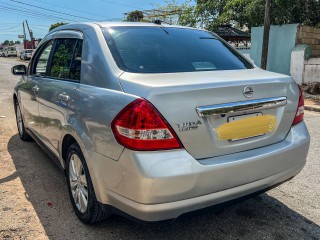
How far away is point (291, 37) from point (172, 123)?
11610 millimetres

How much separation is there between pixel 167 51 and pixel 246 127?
39.0 inches

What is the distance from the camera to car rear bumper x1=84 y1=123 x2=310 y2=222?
2150 millimetres

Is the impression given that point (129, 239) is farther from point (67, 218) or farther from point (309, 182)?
point (309, 182)

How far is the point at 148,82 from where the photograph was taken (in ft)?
7.72

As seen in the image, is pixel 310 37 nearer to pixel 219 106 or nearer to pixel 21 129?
pixel 21 129

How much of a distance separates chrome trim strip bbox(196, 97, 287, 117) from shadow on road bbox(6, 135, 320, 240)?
1.03 m

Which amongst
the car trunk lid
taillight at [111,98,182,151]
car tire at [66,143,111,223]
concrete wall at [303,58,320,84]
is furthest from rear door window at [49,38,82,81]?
concrete wall at [303,58,320,84]

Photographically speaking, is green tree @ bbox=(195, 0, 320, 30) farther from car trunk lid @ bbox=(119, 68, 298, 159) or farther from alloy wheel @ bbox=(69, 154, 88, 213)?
alloy wheel @ bbox=(69, 154, 88, 213)

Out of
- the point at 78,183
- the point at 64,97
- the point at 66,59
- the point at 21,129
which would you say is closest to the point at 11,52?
the point at 21,129

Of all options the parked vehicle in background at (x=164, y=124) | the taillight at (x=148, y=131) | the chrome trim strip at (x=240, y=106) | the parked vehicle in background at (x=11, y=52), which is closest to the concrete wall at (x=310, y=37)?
the parked vehicle in background at (x=164, y=124)

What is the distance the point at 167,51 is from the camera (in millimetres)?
2971

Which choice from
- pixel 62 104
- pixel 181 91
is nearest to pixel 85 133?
pixel 62 104

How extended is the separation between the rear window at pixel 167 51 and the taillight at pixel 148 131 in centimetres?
50

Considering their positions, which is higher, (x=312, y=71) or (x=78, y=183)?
(x=78, y=183)
